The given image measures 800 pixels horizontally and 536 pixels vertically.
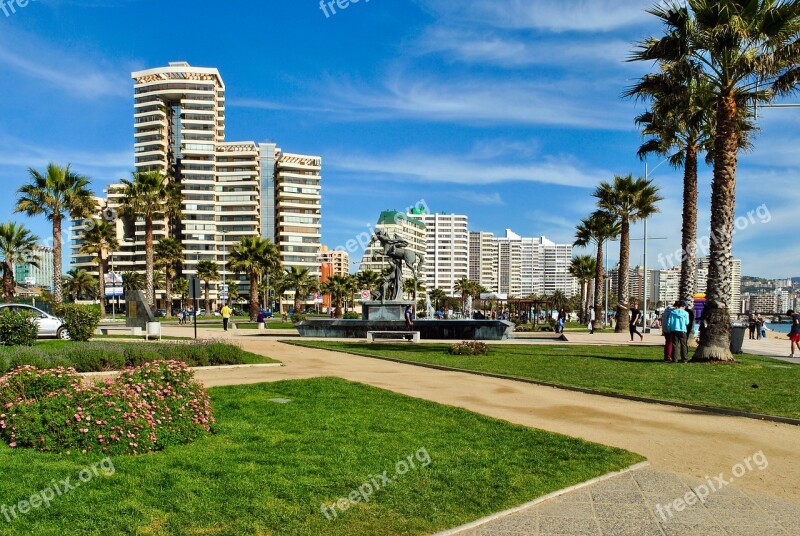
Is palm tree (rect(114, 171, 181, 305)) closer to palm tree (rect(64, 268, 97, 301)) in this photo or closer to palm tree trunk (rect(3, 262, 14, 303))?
palm tree trunk (rect(3, 262, 14, 303))

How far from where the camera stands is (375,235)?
1201 inches

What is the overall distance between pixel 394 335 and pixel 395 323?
1456 mm

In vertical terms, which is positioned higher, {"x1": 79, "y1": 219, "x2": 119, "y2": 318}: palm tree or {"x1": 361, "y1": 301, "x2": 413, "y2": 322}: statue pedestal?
{"x1": 79, "y1": 219, "x2": 119, "y2": 318}: palm tree

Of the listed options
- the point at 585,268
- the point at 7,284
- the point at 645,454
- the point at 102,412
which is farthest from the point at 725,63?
the point at 585,268

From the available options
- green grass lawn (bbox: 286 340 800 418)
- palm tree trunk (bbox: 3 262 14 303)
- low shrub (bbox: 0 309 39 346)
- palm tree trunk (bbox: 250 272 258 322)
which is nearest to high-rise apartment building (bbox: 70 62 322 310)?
palm tree trunk (bbox: 250 272 258 322)

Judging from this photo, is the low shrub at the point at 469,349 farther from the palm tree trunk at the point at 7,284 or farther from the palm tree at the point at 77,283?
the palm tree at the point at 77,283

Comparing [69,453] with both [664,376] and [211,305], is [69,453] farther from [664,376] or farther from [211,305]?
[211,305]

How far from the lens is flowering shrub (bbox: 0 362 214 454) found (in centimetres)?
625

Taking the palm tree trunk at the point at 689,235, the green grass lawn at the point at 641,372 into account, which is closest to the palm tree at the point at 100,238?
the green grass lawn at the point at 641,372

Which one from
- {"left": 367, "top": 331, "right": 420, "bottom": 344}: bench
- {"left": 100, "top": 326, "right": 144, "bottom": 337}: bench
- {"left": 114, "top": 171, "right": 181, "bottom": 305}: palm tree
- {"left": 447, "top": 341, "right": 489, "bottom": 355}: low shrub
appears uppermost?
{"left": 114, "top": 171, "right": 181, "bottom": 305}: palm tree

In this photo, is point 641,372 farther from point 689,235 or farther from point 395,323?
point 395,323

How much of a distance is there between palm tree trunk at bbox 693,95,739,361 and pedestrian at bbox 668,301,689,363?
1.41ft

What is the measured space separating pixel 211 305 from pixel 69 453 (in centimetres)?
11284

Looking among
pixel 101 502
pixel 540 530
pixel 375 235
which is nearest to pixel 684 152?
pixel 375 235
